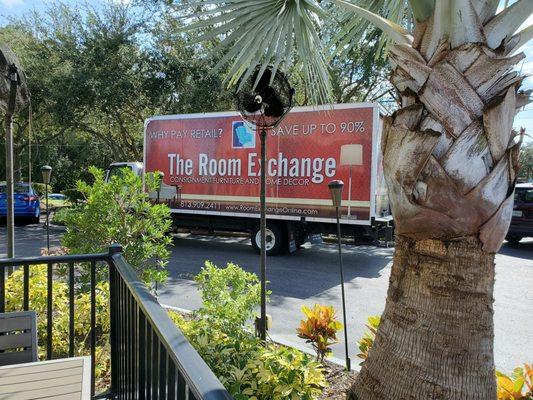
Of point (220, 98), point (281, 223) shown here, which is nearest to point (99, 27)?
point (220, 98)

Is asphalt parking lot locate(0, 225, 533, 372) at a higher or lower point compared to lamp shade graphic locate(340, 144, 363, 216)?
lower

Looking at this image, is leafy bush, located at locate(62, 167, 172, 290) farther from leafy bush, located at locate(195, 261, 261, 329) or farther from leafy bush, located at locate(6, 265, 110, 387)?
leafy bush, located at locate(195, 261, 261, 329)

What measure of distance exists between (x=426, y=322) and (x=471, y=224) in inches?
22.3

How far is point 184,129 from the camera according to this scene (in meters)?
10.7

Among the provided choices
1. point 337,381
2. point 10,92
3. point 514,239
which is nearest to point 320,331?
point 337,381

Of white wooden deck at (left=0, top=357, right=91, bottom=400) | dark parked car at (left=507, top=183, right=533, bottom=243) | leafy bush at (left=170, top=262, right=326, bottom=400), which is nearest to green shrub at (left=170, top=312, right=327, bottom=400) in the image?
leafy bush at (left=170, top=262, right=326, bottom=400)

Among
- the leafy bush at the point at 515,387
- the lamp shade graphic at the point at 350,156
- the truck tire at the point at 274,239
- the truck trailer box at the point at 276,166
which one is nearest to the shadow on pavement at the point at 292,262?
A: the truck tire at the point at 274,239

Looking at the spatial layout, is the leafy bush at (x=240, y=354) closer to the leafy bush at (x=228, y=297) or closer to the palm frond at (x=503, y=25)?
the leafy bush at (x=228, y=297)

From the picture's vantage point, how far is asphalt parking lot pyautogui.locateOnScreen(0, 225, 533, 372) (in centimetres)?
527

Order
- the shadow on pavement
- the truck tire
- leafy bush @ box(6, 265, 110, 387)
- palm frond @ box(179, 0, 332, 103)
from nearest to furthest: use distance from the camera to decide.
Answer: palm frond @ box(179, 0, 332, 103), leafy bush @ box(6, 265, 110, 387), the shadow on pavement, the truck tire

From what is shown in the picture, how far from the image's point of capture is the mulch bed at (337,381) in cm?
325

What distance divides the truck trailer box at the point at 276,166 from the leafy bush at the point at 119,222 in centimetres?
428

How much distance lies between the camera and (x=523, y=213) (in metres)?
11.5

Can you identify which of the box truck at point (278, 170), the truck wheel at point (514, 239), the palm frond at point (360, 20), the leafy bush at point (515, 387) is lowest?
the truck wheel at point (514, 239)
